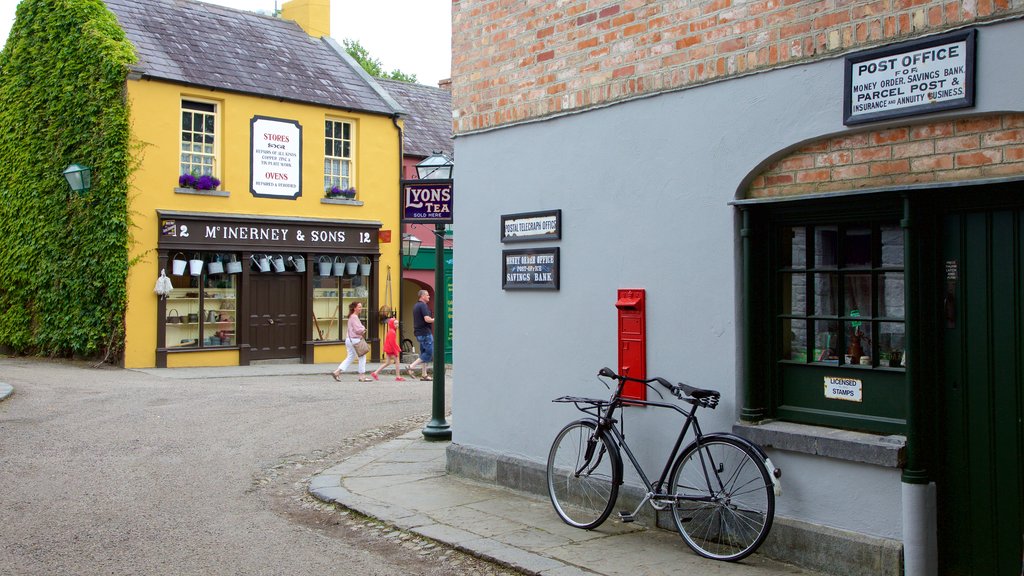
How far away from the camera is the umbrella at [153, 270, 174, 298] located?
20516 millimetres

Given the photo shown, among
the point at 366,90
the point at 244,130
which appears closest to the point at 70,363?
the point at 244,130

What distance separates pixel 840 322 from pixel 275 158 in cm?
1900

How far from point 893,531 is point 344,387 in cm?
1327

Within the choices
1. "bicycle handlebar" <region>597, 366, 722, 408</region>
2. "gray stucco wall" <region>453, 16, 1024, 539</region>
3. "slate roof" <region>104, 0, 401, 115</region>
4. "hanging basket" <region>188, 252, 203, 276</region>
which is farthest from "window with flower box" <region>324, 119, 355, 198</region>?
"bicycle handlebar" <region>597, 366, 722, 408</region>

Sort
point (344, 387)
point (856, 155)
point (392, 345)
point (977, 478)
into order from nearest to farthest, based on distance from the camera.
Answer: point (977, 478) < point (856, 155) < point (344, 387) < point (392, 345)

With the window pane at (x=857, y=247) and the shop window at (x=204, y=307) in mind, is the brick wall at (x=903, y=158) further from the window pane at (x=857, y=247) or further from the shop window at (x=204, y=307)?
the shop window at (x=204, y=307)

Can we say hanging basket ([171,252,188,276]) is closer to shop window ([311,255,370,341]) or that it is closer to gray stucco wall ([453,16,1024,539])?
shop window ([311,255,370,341])

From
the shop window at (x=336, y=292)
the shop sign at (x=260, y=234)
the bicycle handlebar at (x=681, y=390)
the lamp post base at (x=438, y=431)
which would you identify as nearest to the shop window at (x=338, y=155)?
the shop sign at (x=260, y=234)

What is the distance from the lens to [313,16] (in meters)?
27.2

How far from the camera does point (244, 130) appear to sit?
22.3m

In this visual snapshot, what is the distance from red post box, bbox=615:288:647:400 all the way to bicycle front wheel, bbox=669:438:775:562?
2.54ft

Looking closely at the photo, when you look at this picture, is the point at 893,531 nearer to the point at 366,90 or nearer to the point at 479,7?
the point at 479,7

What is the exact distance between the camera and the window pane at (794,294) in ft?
19.9

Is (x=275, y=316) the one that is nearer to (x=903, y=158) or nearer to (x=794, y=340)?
(x=794, y=340)
